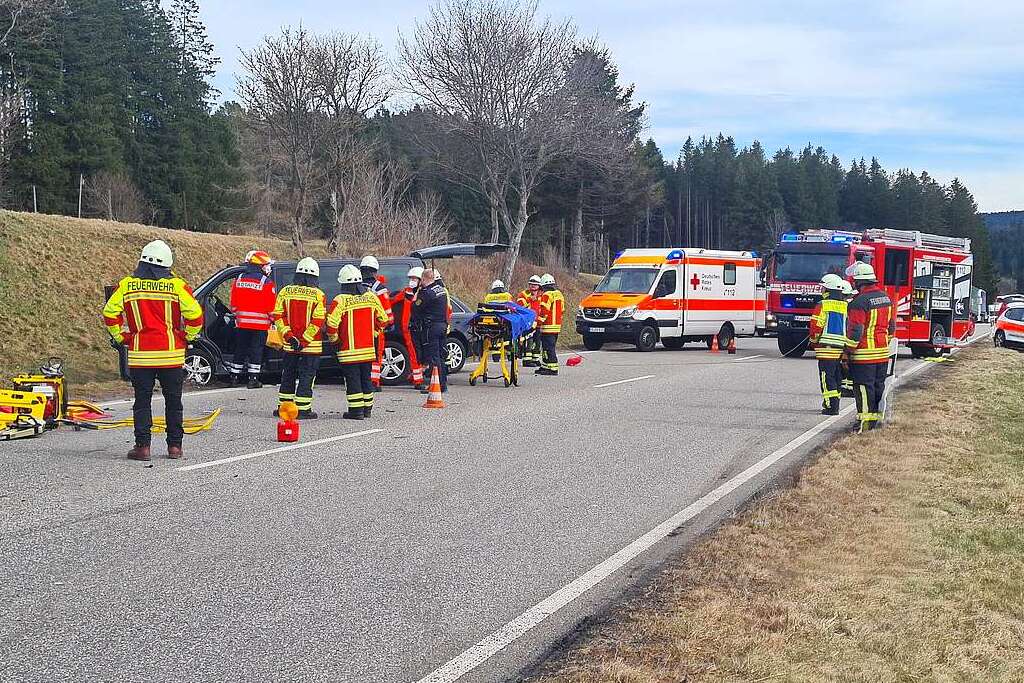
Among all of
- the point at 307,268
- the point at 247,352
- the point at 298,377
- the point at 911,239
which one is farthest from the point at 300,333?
the point at 911,239

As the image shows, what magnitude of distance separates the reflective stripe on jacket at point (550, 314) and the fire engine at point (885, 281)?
9.51 meters

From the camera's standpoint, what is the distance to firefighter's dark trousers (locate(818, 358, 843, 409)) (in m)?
12.8

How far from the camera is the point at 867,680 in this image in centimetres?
415

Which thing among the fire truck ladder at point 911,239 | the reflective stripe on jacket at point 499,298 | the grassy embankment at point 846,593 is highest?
the fire truck ladder at point 911,239

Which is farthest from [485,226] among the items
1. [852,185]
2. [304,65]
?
[852,185]

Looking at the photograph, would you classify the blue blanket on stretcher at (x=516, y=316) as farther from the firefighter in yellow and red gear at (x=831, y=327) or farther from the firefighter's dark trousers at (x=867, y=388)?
the firefighter's dark trousers at (x=867, y=388)

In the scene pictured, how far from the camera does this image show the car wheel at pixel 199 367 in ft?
49.1

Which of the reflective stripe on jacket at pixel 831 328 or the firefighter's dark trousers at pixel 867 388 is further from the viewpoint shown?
the reflective stripe on jacket at pixel 831 328

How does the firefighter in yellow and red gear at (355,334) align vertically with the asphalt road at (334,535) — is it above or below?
above

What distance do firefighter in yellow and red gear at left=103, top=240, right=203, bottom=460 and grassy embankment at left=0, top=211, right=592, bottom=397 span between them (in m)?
5.91

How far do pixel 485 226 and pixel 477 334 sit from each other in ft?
146

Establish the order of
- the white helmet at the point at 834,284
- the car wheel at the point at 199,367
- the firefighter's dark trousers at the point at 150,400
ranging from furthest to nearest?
the car wheel at the point at 199,367 < the white helmet at the point at 834,284 < the firefighter's dark trousers at the point at 150,400

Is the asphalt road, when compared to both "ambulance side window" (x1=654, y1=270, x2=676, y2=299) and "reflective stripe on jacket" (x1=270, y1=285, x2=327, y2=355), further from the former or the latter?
"ambulance side window" (x1=654, y1=270, x2=676, y2=299)

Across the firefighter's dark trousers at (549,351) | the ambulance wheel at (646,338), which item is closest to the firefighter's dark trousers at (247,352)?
the firefighter's dark trousers at (549,351)
